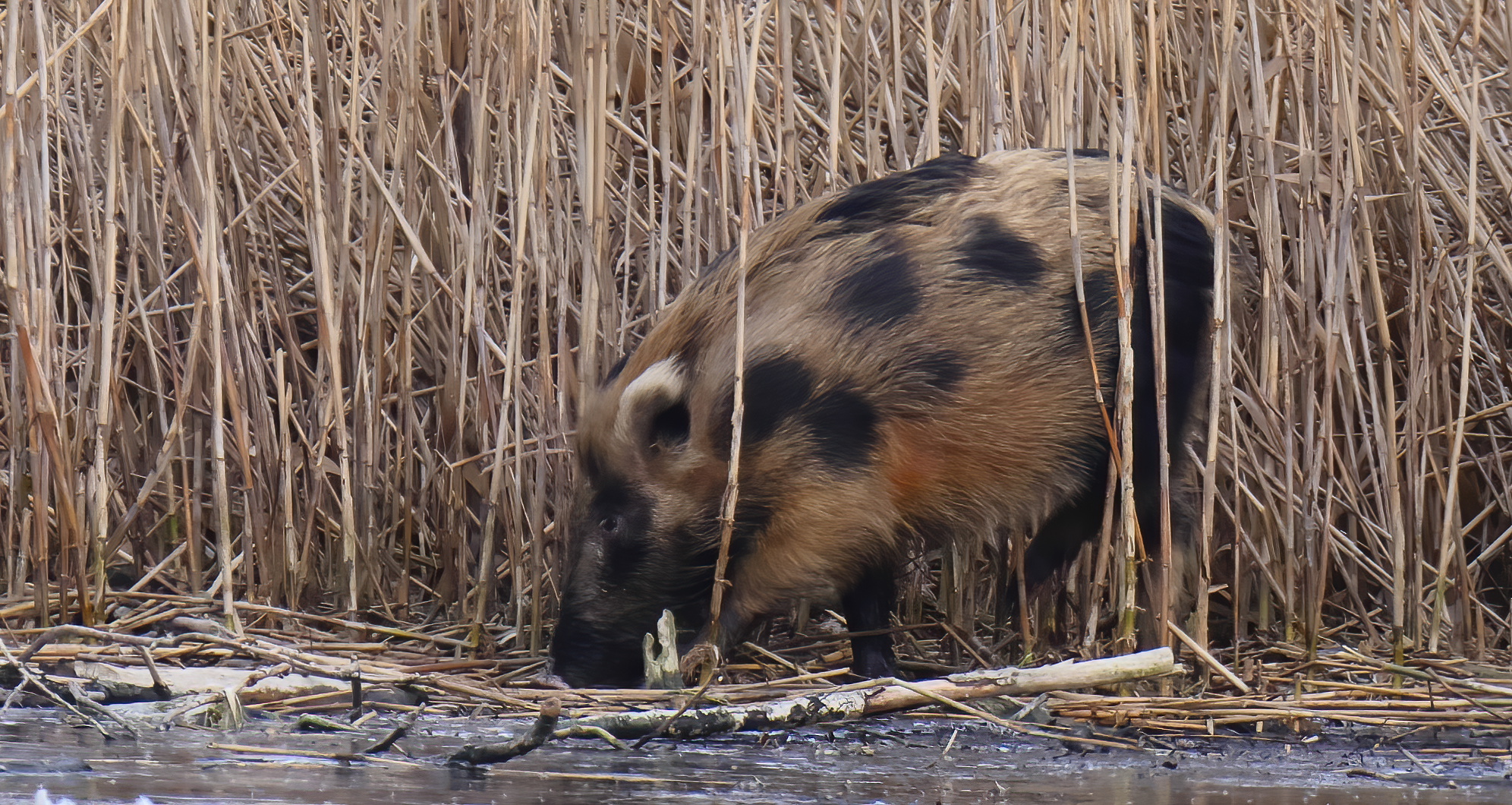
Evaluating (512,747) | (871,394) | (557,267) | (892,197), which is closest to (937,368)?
(871,394)

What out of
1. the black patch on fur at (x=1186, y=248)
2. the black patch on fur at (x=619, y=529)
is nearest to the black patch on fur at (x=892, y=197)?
the black patch on fur at (x=1186, y=248)

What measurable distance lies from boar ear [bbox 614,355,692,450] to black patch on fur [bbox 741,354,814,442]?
0.52 ft

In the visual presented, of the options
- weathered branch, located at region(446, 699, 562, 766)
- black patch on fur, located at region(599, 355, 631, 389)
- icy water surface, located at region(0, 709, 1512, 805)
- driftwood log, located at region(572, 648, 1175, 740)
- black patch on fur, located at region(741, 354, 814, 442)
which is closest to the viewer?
icy water surface, located at region(0, 709, 1512, 805)

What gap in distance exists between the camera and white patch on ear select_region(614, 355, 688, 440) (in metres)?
3.30

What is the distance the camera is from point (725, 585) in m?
3.32

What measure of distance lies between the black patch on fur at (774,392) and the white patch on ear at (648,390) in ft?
0.53

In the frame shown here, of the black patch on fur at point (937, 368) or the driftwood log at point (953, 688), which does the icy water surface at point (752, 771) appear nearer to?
the driftwood log at point (953, 688)

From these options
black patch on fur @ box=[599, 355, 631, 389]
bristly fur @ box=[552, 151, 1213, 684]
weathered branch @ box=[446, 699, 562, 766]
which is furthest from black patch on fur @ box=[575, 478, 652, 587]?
weathered branch @ box=[446, 699, 562, 766]

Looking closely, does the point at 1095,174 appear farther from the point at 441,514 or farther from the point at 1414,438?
the point at 441,514

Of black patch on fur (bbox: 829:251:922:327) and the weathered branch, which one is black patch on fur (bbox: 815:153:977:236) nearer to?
black patch on fur (bbox: 829:251:922:327)

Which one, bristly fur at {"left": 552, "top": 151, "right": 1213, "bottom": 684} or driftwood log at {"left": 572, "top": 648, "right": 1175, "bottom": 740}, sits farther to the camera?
bristly fur at {"left": 552, "top": 151, "right": 1213, "bottom": 684}

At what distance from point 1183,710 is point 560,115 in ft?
7.88

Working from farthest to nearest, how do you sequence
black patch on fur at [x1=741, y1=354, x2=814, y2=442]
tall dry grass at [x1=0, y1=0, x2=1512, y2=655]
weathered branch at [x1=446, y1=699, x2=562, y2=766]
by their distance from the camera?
tall dry grass at [x1=0, y1=0, x2=1512, y2=655]
black patch on fur at [x1=741, y1=354, x2=814, y2=442]
weathered branch at [x1=446, y1=699, x2=562, y2=766]

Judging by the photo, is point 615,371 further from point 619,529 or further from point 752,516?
point 752,516
